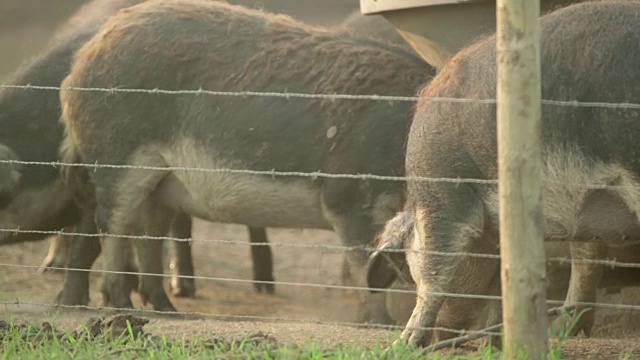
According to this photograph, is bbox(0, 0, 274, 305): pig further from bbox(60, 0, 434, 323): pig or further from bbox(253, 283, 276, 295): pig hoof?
bbox(253, 283, 276, 295): pig hoof

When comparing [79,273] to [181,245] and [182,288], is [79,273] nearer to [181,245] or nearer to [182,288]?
[181,245]

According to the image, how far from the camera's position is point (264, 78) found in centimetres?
782

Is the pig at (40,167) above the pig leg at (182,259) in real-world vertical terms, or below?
above

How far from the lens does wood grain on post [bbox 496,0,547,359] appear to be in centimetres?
475

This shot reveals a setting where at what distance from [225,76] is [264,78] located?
25cm

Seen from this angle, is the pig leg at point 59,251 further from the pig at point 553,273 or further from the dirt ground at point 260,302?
the pig at point 553,273

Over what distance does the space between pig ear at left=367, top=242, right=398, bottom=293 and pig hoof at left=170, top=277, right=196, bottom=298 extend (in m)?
3.38

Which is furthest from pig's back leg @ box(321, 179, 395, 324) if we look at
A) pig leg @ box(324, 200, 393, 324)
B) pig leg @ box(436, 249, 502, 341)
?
pig leg @ box(436, 249, 502, 341)

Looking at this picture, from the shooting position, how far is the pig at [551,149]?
5.37 metres

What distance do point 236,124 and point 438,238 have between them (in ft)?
7.44

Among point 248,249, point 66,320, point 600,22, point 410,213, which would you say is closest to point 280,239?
point 248,249

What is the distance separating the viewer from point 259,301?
32.4 ft

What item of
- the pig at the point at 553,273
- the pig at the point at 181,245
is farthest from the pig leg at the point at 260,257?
the pig at the point at 553,273

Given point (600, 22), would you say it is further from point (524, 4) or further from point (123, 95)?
point (123, 95)
